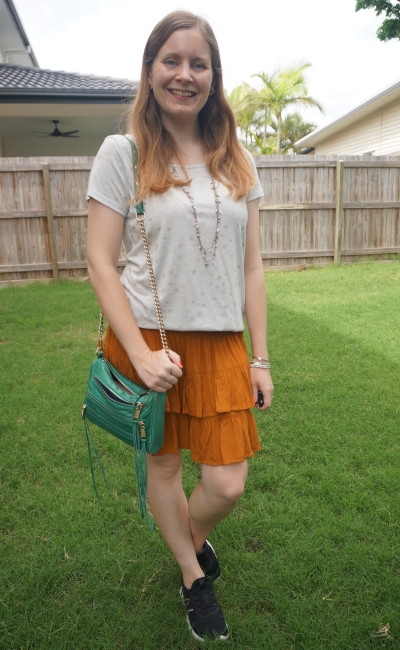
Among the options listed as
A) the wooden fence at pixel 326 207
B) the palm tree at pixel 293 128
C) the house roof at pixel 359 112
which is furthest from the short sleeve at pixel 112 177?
the palm tree at pixel 293 128

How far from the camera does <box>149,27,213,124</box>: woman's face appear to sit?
1.52 meters

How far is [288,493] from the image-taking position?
101 inches

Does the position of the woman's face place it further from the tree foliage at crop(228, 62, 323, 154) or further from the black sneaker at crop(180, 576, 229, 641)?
the tree foliage at crop(228, 62, 323, 154)

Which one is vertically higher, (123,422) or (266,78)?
(266,78)

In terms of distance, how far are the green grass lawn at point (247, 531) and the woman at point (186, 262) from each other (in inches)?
10.0

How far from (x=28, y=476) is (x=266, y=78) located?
85.3 ft

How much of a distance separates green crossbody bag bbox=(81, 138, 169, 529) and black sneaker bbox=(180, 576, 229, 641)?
0.39 m

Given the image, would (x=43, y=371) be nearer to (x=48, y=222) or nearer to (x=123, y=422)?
(x=123, y=422)

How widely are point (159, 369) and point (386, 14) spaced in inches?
416

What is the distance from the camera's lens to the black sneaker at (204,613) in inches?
68.9

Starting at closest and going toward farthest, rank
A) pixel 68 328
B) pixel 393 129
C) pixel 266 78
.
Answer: pixel 68 328, pixel 393 129, pixel 266 78

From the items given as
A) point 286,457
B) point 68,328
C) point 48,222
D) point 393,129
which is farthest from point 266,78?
point 286,457

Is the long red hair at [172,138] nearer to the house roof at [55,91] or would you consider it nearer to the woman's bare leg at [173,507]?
the woman's bare leg at [173,507]

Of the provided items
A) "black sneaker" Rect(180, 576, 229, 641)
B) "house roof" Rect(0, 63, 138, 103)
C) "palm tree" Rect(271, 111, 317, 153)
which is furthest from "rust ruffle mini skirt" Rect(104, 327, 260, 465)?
"palm tree" Rect(271, 111, 317, 153)
